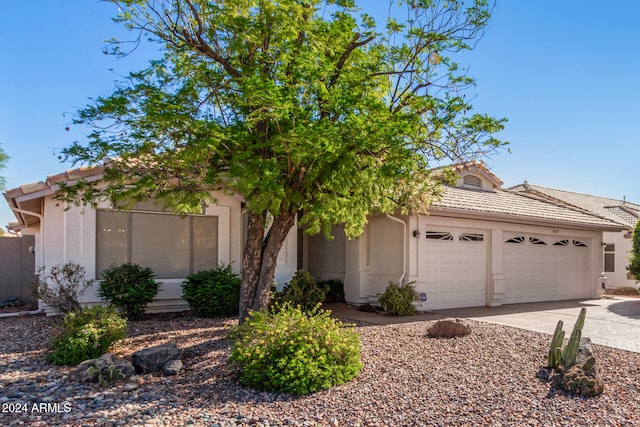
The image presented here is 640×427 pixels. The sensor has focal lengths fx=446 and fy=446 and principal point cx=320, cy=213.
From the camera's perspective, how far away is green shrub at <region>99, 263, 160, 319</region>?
922cm

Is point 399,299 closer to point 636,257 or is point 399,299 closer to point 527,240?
point 527,240

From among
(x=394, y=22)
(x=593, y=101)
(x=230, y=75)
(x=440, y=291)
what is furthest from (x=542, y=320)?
(x=230, y=75)

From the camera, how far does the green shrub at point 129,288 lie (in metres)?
9.22

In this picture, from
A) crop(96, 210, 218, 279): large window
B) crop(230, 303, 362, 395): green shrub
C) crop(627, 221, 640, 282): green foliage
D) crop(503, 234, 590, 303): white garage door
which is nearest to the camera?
crop(230, 303, 362, 395): green shrub

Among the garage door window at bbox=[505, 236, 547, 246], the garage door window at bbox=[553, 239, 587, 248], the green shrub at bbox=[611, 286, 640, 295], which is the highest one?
the garage door window at bbox=[505, 236, 547, 246]

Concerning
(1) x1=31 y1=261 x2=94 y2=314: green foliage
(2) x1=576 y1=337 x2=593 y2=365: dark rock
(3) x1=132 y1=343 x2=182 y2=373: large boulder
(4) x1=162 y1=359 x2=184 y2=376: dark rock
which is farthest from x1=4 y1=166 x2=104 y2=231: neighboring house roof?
(2) x1=576 y1=337 x2=593 y2=365: dark rock

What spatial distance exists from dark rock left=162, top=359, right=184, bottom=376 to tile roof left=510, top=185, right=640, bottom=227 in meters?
18.7

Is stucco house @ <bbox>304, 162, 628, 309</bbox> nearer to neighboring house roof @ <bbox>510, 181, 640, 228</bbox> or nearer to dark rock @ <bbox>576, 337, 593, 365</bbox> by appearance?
dark rock @ <bbox>576, 337, 593, 365</bbox>

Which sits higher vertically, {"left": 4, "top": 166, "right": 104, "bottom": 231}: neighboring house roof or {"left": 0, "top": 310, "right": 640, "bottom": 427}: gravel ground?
{"left": 4, "top": 166, "right": 104, "bottom": 231}: neighboring house roof

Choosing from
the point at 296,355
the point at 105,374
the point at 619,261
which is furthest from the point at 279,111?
the point at 619,261

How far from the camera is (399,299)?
1080 cm

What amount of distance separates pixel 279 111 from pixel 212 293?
5.56m

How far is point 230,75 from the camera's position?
688 centimetres

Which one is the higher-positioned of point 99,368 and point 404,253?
point 404,253
